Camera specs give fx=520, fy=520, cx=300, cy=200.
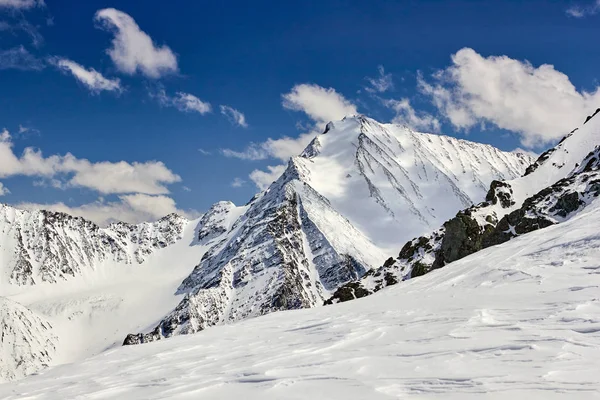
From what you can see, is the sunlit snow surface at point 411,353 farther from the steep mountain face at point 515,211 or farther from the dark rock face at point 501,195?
the dark rock face at point 501,195

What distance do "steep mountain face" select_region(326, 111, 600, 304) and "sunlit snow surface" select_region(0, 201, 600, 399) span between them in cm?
4550

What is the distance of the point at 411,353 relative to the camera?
11.2 meters

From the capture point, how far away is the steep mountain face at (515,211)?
6619 cm

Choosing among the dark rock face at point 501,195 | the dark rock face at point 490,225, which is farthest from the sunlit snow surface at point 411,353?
the dark rock face at point 501,195

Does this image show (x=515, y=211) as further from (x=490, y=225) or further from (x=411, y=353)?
(x=411, y=353)

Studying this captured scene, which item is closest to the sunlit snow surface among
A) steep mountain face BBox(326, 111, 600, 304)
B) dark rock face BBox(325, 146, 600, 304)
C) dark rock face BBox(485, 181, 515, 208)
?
steep mountain face BBox(326, 111, 600, 304)

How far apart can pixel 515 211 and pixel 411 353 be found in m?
65.6

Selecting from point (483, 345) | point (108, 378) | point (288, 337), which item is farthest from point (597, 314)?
point (108, 378)

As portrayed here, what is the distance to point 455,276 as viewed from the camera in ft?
83.8

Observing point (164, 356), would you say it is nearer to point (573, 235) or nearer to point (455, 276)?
point (455, 276)

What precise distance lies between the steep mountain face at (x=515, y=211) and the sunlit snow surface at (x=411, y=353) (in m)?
45.5

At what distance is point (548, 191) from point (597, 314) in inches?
2550

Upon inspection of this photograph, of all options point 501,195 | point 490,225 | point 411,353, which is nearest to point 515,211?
point 490,225

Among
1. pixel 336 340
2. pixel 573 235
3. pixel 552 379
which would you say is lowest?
pixel 552 379
